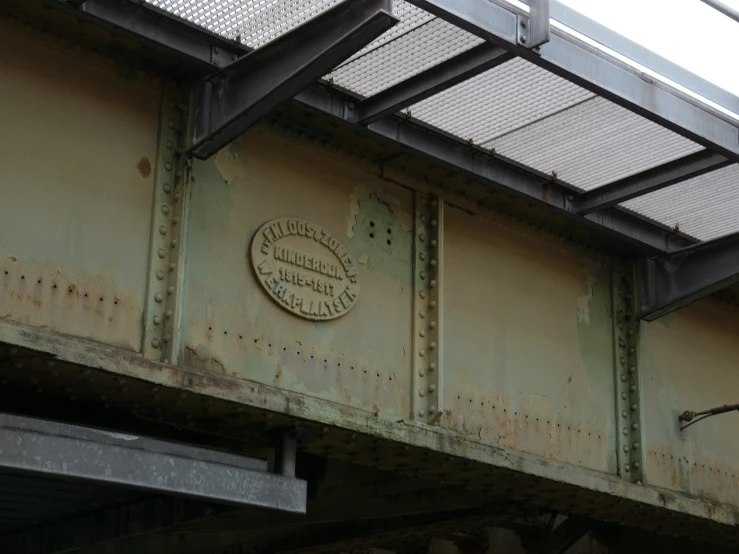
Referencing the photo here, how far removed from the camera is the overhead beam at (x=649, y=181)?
10.0 m

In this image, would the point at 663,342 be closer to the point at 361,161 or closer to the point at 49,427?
the point at 361,161

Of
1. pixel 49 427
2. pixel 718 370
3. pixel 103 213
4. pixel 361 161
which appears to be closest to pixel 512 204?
pixel 361 161

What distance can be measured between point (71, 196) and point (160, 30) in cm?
128

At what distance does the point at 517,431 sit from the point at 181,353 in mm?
3207

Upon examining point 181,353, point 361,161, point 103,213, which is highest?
point 361,161

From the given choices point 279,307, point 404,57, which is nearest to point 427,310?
point 279,307

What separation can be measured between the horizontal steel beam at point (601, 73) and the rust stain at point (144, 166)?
2.09 m

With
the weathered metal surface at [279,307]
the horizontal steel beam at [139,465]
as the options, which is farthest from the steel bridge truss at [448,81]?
the horizontal steel beam at [139,465]

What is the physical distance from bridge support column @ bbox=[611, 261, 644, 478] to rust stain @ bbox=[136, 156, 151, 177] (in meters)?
4.83

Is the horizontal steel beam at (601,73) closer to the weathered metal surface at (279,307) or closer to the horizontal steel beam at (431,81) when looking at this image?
the horizontal steel beam at (431,81)

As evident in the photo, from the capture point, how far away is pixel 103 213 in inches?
322

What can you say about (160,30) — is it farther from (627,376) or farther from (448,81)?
(627,376)

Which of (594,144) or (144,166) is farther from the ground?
(594,144)

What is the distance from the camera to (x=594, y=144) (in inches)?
395
